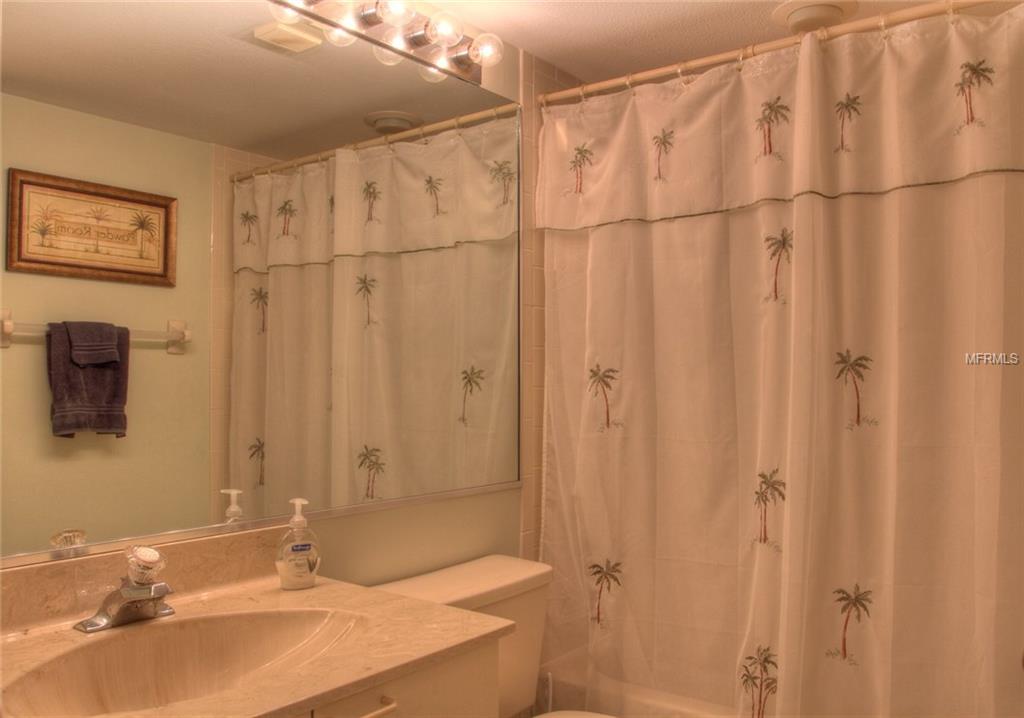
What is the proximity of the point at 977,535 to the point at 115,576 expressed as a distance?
1685 mm

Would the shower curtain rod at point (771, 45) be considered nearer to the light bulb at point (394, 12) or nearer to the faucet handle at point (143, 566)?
the light bulb at point (394, 12)

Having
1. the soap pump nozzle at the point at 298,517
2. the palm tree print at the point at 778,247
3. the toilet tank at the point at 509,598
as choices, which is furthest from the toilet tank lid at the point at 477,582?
the palm tree print at the point at 778,247

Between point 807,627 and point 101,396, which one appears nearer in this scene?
point 101,396

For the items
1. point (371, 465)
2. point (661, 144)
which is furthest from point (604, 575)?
point (661, 144)

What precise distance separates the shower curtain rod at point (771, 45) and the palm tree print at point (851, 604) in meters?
1.29

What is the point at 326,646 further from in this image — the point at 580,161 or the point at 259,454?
the point at 580,161

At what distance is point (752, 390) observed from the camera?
205cm

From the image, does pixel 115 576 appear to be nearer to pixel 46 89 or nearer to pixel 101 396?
pixel 101 396

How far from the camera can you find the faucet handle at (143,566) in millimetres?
1316

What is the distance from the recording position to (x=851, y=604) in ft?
6.16

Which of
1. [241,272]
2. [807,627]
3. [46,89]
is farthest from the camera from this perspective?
[807,627]

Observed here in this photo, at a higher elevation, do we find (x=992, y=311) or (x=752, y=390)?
(x=992, y=311)

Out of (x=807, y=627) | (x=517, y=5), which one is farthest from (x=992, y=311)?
(x=517, y=5)

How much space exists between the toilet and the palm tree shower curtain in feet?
0.77
